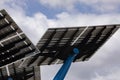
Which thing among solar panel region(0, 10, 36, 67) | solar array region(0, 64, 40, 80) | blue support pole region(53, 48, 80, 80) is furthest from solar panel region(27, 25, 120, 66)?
solar array region(0, 64, 40, 80)

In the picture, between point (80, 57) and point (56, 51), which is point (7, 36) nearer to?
point (56, 51)

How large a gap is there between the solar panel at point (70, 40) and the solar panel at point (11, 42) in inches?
58.6

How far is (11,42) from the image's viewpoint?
126 feet

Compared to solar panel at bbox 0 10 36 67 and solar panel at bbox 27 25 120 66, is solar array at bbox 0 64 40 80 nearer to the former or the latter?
solar panel at bbox 27 25 120 66

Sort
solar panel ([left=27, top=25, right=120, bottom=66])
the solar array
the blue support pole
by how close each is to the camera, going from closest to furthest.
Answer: the blue support pole
solar panel ([left=27, top=25, right=120, bottom=66])
the solar array

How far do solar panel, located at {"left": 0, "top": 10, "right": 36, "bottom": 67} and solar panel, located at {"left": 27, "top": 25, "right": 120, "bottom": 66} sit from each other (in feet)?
4.88

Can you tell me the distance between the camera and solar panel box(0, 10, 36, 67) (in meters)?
35.2

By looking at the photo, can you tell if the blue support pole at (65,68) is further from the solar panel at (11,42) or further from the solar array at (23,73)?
the solar array at (23,73)

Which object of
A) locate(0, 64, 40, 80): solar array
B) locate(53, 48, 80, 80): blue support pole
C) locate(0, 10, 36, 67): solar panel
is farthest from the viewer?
locate(0, 64, 40, 80): solar array

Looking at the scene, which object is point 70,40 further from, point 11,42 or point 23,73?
point 23,73

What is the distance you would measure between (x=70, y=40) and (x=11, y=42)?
6224 millimetres

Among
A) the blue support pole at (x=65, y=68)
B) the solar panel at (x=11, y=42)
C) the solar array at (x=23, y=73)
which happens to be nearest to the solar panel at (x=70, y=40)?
the blue support pole at (x=65, y=68)

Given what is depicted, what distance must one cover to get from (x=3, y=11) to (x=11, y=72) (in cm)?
1349

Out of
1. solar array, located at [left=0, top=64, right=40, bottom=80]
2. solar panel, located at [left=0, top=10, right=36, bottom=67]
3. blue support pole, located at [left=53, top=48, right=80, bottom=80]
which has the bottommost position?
solar array, located at [left=0, top=64, right=40, bottom=80]
